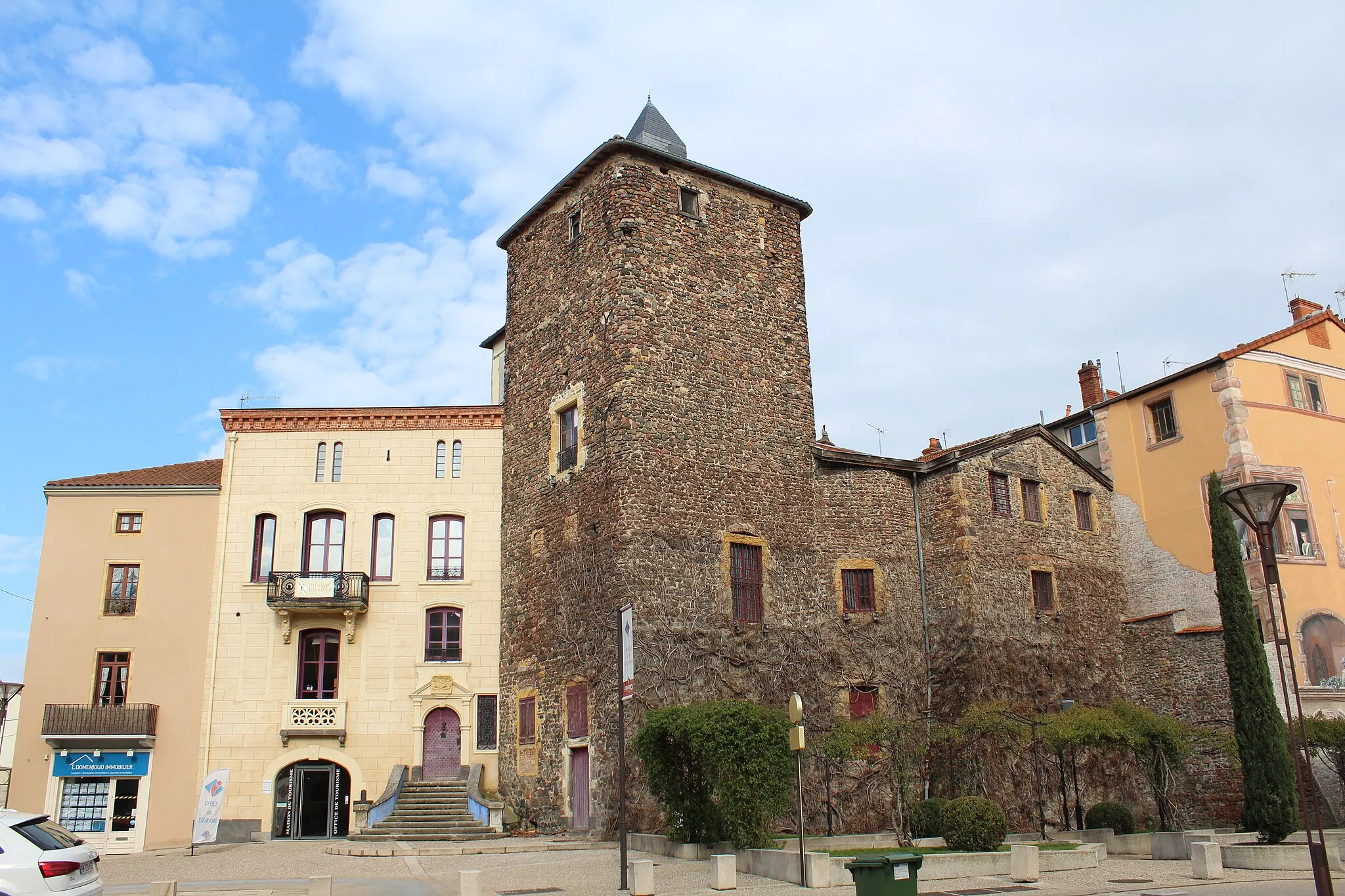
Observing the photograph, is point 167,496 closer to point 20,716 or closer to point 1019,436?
point 20,716

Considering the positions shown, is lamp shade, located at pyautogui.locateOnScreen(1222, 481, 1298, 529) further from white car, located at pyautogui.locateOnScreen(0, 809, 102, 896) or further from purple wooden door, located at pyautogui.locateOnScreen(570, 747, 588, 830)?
purple wooden door, located at pyautogui.locateOnScreen(570, 747, 588, 830)

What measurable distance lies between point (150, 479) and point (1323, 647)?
2650 centimetres

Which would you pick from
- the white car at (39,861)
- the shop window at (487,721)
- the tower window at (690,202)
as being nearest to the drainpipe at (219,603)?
the shop window at (487,721)

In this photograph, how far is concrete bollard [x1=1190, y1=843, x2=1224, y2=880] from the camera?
15.3 meters

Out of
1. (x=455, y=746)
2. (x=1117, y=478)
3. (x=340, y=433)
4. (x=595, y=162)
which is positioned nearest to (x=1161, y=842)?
(x=1117, y=478)

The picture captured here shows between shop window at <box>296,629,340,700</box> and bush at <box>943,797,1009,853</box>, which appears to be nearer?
bush at <box>943,797,1009,853</box>

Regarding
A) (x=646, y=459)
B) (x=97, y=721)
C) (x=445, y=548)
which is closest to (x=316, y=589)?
(x=445, y=548)

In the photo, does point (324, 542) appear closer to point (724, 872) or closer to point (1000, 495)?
point (724, 872)

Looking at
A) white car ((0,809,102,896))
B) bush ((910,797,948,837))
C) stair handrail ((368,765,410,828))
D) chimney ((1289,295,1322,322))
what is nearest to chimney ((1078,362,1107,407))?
chimney ((1289,295,1322,322))

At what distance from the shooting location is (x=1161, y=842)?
1838 cm

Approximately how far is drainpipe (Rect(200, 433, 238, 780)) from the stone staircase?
445 centimetres

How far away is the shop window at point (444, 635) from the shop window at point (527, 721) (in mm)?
2212

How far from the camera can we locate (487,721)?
24500 millimetres

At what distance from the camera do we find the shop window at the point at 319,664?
79.9 feet
